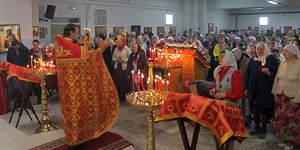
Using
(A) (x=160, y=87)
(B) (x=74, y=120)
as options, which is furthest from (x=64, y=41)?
(A) (x=160, y=87)

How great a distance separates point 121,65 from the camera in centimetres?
755

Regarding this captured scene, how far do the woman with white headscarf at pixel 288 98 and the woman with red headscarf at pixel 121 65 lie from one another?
12.6 ft

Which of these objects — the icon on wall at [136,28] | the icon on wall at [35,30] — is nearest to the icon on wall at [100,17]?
the icon on wall at [136,28]

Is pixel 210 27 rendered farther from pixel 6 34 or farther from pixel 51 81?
pixel 51 81

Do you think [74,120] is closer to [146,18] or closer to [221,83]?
[221,83]

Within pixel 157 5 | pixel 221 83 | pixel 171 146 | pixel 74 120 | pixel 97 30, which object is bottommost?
pixel 171 146

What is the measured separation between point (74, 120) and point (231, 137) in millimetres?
1760

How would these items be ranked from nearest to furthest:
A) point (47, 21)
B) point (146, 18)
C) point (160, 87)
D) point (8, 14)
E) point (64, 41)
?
point (64, 41)
point (160, 87)
point (8, 14)
point (47, 21)
point (146, 18)

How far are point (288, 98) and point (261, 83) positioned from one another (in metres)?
0.59

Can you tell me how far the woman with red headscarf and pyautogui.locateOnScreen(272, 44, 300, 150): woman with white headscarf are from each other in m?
3.85

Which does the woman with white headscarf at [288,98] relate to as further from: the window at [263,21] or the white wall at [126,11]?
the window at [263,21]

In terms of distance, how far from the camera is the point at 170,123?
577 centimetres

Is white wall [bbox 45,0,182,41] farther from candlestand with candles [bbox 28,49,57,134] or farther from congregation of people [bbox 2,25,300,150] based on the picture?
congregation of people [bbox 2,25,300,150]

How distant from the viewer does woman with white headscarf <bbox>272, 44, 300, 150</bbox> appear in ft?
14.0
